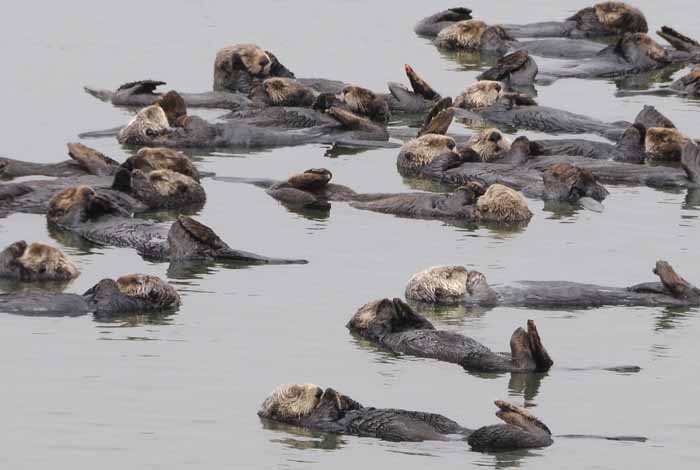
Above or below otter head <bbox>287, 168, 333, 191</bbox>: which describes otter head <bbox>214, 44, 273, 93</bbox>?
above

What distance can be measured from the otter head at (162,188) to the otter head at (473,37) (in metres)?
7.90

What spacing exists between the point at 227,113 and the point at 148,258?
5.21 metres

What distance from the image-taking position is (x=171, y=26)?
72.9 ft

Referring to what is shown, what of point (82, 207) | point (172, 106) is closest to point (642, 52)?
point (172, 106)

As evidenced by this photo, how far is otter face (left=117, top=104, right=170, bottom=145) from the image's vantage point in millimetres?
14945

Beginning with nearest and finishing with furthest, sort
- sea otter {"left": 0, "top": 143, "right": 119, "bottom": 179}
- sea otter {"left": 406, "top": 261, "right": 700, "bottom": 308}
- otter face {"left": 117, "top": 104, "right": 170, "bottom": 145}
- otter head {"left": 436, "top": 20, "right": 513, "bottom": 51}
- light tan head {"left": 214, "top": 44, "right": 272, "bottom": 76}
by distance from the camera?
sea otter {"left": 406, "top": 261, "right": 700, "bottom": 308}, sea otter {"left": 0, "top": 143, "right": 119, "bottom": 179}, otter face {"left": 117, "top": 104, "right": 170, "bottom": 145}, light tan head {"left": 214, "top": 44, "right": 272, "bottom": 76}, otter head {"left": 436, "top": 20, "right": 513, "bottom": 51}

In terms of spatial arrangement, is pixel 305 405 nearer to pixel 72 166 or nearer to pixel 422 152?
pixel 72 166

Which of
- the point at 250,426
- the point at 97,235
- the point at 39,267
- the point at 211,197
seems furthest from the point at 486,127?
the point at 250,426

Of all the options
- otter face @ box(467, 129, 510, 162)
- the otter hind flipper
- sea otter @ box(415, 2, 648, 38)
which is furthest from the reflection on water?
sea otter @ box(415, 2, 648, 38)

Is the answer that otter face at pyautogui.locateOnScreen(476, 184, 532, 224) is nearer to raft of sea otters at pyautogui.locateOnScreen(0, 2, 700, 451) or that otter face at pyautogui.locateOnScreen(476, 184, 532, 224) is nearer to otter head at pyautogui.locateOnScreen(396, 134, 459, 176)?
raft of sea otters at pyautogui.locateOnScreen(0, 2, 700, 451)

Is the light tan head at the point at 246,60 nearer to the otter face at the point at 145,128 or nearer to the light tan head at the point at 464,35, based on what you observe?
the otter face at the point at 145,128

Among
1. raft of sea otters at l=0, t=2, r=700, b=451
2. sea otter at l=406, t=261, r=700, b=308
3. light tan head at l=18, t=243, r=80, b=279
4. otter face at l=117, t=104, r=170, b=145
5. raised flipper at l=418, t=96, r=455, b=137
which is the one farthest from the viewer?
otter face at l=117, t=104, r=170, b=145

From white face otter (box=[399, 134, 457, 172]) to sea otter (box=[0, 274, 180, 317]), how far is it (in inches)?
177

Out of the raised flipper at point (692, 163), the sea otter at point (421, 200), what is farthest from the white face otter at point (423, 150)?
the raised flipper at point (692, 163)
